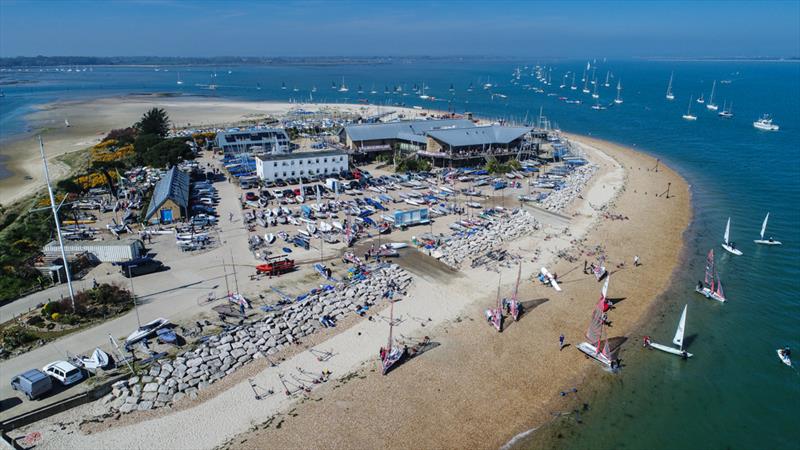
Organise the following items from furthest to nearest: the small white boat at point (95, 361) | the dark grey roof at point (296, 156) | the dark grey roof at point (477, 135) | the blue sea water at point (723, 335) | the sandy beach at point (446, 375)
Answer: the dark grey roof at point (477, 135)
the dark grey roof at point (296, 156)
the small white boat at point (95, 361)
the blue sea water at point (723, 335)
the sandy beach at point (446, 375)

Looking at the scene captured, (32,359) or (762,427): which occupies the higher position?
(32,359)

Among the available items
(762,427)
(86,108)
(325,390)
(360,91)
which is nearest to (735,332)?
(762,427)

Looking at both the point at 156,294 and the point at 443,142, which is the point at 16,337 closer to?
the point at 156,294

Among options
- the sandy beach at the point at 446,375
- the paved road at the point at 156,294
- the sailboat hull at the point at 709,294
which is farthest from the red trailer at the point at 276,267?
the sailboat hull at the point at 709,294

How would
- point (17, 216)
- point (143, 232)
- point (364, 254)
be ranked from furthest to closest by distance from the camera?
point (17, 216), point (143, 232), point (364, 254)

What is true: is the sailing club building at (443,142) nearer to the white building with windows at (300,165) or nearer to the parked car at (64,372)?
the white building with windows at (300,165)

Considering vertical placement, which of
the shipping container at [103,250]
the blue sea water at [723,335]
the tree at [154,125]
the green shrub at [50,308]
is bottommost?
the blue sea water at [723,335]

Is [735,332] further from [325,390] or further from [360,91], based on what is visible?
[360,91]
